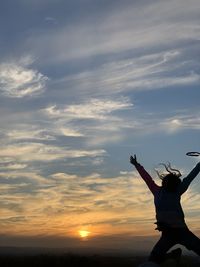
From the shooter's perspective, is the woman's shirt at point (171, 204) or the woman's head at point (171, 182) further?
the woman's head at point (171, 182)

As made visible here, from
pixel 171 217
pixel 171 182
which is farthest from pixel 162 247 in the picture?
pixel 171 182

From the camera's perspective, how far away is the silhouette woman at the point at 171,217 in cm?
1034

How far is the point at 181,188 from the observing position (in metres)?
10.6

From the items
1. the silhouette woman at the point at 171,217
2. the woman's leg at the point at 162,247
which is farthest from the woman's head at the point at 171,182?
the woman's leg at the point at 162,247

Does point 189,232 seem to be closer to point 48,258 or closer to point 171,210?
point 171,210

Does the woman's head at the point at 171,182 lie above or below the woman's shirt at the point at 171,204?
above

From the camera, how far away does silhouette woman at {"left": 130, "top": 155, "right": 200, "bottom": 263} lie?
10344mm

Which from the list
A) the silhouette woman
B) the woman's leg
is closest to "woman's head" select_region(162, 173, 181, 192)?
the silhouette woman

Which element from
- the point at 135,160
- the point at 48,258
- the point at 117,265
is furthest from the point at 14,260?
the point at 135,160

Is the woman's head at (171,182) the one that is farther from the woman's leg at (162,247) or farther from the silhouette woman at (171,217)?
the woman's leg at (162,247)

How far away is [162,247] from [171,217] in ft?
2.06

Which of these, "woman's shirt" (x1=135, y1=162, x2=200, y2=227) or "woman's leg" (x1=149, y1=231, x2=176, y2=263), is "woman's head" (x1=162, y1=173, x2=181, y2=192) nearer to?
"woman's shirt" (x1=135, y1=162, x2=200, y2=227)

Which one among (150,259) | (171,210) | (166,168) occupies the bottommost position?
(150,259)

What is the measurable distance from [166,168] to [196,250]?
5.59ft
